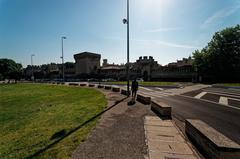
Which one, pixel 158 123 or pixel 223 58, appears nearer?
pixel 158 123

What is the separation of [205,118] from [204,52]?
5564 centimetres

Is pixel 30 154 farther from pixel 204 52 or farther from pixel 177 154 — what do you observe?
pixel 204 52

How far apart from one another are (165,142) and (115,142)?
1626 mm

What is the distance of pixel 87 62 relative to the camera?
106 meters

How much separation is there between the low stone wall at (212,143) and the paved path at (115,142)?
1.65m

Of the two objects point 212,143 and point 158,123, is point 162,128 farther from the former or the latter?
point 212,143

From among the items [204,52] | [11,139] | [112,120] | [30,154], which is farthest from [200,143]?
[204,52]

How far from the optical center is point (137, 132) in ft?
23.6

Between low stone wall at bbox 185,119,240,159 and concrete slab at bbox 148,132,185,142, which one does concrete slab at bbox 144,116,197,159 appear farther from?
low stone wall at bbox 185,119,240,159

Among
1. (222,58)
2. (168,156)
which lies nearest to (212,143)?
(168,156)

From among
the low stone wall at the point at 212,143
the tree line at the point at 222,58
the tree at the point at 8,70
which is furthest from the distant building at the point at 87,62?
the low stone wall at the point at 212,143

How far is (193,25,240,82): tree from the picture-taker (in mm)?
52125

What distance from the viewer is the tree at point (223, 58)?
52.1 meters

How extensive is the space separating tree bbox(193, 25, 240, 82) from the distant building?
62.3 metres
